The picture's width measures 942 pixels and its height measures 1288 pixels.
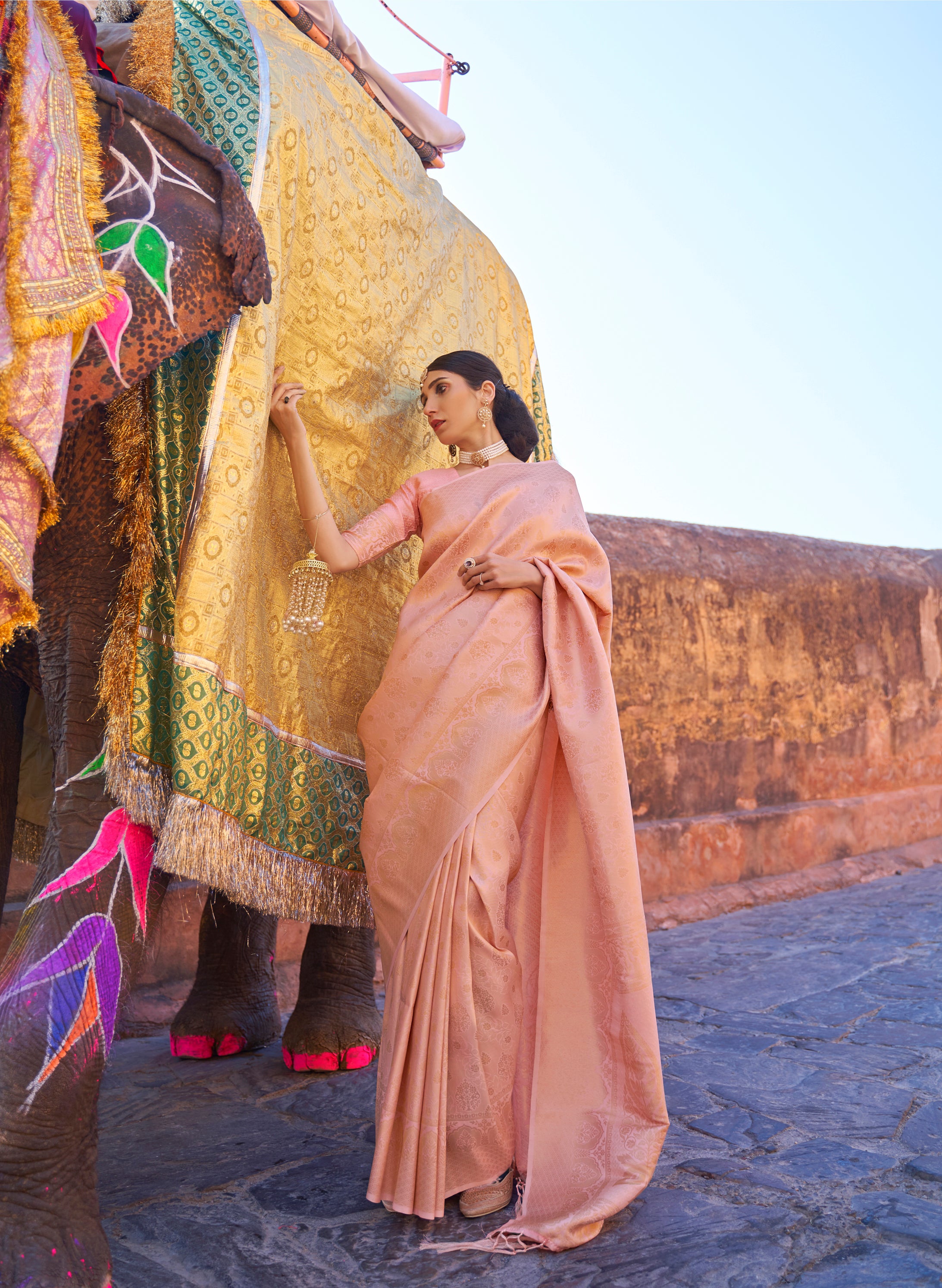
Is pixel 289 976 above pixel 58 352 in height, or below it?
below

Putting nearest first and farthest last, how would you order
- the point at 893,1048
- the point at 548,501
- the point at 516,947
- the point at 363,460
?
the point at 516,947 < the point at 548,501 < the point at 363,460 < the point at 893,1048

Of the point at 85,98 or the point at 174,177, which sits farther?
the point at 174,177

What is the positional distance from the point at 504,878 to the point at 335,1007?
94 centimetres

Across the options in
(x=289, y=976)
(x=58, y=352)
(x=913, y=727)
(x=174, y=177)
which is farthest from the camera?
(x=913, y=727)

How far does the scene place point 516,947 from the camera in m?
1.93

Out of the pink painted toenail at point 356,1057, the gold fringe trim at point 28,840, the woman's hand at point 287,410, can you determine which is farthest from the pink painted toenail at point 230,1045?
the woman's hand at point 287,410

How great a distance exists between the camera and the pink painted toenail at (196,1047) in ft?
8.59

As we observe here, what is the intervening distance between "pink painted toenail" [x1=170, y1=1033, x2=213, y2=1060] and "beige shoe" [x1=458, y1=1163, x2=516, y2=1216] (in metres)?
1.05

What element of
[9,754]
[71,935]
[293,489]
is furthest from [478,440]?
[71,935]

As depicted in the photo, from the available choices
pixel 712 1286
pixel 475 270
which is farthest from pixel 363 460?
pixel 712 1286

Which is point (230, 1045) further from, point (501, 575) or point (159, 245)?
point (159, 245)

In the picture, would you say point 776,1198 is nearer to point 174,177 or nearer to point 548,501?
point 548,501

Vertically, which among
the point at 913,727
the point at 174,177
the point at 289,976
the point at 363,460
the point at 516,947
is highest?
the point at 174,177

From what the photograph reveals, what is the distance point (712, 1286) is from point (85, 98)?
6.31 feet
